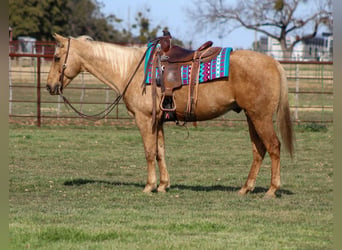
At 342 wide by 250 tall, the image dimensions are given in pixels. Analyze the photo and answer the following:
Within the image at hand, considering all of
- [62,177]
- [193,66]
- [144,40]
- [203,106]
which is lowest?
[62,177]

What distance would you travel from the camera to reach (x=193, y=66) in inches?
294

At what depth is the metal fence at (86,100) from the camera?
52.8ft

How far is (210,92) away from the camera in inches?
293

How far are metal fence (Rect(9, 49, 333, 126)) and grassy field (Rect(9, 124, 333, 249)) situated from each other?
7.76ft

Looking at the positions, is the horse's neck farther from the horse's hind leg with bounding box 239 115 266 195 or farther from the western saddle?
the horse's hind leg with bounding box 239 115 266 195

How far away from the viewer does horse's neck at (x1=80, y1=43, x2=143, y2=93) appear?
25.9 feet

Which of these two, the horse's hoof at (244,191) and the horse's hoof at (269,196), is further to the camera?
the horse's hoof at (244,191)

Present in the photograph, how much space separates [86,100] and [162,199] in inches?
684

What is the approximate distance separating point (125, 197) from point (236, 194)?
1.36 metres

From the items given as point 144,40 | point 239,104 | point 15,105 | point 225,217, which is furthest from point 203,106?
point 144,40

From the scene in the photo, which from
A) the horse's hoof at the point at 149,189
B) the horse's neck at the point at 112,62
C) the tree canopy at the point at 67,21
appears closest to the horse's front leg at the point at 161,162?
the horse's hoof at the point at 149,189

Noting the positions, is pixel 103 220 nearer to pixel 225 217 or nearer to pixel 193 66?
pixel 225 217

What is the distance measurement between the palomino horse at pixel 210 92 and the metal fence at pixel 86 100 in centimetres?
598

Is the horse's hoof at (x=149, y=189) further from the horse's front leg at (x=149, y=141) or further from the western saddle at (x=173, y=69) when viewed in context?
the western saddle at (x=173, y=69)
